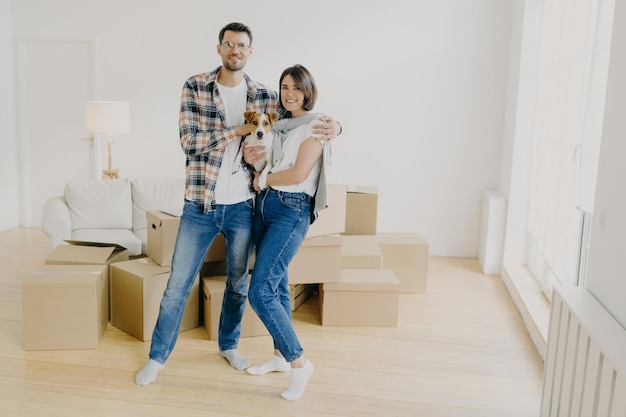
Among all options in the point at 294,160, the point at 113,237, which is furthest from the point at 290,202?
the point at 113,237

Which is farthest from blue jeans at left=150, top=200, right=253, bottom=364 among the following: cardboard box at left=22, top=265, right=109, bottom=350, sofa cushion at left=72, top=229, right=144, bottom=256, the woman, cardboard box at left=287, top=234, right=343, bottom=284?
sofa cushion at left=72, top=229, right=144, bottom=256

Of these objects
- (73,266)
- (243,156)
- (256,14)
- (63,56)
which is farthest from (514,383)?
(63,56)

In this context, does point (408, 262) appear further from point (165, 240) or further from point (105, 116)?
point (105, 116)

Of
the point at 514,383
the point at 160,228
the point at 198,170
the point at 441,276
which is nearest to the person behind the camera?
the point at 198,170

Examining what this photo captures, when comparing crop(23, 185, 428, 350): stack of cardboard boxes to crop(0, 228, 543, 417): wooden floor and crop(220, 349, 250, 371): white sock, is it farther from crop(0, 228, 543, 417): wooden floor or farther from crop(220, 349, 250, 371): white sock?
crop(220, 349, 250, 371): white sock

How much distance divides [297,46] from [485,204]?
2.22 meters

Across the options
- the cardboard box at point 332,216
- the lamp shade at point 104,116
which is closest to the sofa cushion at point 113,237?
the lamp shade at point 104,116

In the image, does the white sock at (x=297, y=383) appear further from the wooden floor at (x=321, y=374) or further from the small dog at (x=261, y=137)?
the small dog at (x=261, y=137)

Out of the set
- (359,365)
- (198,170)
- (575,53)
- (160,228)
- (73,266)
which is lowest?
(359,365)

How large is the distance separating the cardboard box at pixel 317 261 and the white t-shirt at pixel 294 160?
2.98 ft

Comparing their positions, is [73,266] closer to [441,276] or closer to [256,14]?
[441,276]

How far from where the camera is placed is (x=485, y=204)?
17.5ft

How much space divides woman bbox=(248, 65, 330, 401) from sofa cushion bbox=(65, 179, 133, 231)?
7.79 feet

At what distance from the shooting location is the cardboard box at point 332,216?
363 cm
